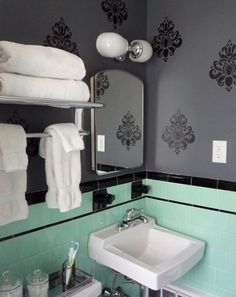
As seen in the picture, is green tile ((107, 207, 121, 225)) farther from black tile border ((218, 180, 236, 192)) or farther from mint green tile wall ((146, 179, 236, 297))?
black tile border ((218, 180, 236, 192))

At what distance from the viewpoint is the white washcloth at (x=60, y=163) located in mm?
1189

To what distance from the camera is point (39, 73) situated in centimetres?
109

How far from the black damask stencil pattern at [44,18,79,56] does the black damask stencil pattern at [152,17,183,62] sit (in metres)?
0.61

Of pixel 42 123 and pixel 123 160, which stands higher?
pixel 42 123

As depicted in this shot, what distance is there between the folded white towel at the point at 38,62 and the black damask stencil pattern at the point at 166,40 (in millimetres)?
754

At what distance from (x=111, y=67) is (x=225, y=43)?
0.64 meters

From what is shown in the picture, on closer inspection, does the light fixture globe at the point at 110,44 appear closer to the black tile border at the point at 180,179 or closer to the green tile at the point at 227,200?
the black tile border at the point at 180,179

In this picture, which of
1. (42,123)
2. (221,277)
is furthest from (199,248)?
(42,123)

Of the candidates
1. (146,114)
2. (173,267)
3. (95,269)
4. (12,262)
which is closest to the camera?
(12,262)

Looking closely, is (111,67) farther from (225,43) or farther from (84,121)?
(225,43)

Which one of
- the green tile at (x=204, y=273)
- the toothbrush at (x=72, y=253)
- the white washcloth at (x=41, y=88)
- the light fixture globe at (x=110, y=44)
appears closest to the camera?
the white washcloth at (x=41, y=88)

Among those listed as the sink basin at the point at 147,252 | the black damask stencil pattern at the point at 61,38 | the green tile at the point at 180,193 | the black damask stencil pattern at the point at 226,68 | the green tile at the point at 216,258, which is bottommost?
the green tile at the point at 216,258

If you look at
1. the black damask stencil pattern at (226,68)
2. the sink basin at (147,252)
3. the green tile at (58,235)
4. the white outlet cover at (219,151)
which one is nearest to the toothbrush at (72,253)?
the green tile at (58,235)

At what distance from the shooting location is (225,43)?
1539 millimetres
